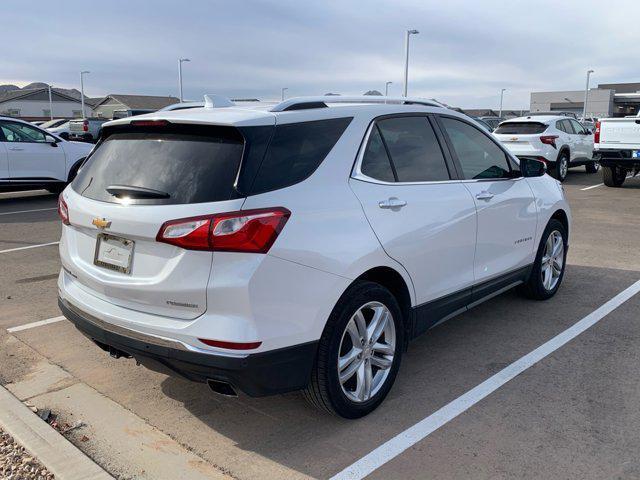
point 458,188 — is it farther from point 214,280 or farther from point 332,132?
point 214,280

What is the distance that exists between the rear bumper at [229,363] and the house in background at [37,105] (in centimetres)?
8169

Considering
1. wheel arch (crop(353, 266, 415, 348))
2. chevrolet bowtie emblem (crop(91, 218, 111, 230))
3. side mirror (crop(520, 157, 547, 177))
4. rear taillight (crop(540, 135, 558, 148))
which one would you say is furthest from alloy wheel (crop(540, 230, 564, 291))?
rear taillight (crop(540, 135, 558, 148))

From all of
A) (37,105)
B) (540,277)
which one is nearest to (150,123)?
(540,277)

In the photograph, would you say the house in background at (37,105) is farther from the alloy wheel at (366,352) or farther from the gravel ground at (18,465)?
the alloy wheel at (366,352)

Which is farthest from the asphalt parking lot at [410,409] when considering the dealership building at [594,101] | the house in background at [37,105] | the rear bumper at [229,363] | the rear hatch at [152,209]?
the house in background at [37,105]

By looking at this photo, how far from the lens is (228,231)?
9.06 feet

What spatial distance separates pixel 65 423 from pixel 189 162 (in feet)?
5.57

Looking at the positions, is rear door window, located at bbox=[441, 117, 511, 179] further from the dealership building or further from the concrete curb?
the dealership building

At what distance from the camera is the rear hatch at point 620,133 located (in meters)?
13.3

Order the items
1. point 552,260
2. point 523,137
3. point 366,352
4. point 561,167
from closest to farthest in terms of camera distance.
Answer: point 366,352
point 552,260
point 523,137
point 561,167

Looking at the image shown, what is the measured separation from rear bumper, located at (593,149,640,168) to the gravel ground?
44.9ft

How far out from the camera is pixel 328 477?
9.59 ft

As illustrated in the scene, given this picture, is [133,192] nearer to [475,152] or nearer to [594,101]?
[475,152]

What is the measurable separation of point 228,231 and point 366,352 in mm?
1186
